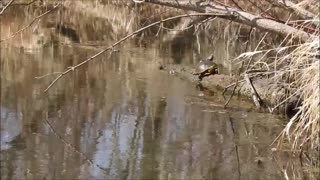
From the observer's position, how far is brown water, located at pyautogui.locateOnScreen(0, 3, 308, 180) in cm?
623

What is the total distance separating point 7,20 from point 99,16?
2594mm

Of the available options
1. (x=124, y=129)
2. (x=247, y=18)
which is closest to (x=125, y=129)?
(x=124, y=129)

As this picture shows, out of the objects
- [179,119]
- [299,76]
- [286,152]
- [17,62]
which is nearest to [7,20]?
[17,62]

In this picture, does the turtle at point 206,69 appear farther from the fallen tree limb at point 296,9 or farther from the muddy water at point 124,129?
the fallen tree limb at point 296,9

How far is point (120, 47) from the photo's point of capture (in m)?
13.2

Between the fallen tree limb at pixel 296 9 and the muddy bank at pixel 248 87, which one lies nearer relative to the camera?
the fallen tree limb at pixel 296 9

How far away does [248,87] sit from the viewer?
907cm

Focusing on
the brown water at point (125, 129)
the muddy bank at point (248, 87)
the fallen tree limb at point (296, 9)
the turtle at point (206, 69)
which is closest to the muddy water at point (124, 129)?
the brown water at point (125, 129)

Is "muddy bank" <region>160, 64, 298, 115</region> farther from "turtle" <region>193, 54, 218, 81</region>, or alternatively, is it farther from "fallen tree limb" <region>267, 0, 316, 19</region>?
"fallen tree limb" <region>267, 0, 316, 19</region>

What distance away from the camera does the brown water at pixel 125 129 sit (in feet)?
20.4

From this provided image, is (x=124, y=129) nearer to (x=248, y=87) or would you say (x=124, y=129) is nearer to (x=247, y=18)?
(x=248, y=87)

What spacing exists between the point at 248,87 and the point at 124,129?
7.25 ft

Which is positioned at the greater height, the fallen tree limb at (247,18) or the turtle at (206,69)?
the fallen tree limb at (247,18)

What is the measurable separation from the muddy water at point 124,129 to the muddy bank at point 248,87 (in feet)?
0.62
